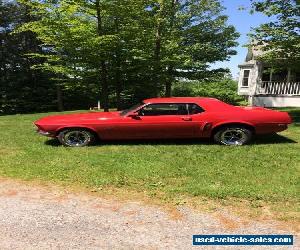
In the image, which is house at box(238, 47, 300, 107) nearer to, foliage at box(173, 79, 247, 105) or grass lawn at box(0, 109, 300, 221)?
foliage at box(173, 79, 247, 105)

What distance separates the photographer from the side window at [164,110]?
9727 mm

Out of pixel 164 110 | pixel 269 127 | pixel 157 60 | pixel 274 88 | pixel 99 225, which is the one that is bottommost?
pixel 99 225

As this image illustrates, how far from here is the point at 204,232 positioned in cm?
486

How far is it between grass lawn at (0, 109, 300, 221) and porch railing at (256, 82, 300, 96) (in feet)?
50.0

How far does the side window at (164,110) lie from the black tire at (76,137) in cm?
151

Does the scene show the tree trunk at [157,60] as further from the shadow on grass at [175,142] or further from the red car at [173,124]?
the red car at [173,124]

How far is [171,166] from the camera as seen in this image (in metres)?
7.75

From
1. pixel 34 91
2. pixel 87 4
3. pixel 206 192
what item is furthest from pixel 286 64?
pixel 34 91

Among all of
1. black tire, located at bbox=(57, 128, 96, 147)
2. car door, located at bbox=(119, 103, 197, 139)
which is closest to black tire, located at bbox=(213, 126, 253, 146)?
car door, located at bbox=(119, 103, 197, 139)

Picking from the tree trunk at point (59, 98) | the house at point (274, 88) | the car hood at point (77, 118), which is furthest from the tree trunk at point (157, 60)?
the tree trunk at point (59, 98)

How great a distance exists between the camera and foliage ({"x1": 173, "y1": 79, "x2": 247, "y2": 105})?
39.5 metres

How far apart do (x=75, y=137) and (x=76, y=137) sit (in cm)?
3

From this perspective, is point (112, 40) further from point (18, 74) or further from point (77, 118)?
point (18, 74)

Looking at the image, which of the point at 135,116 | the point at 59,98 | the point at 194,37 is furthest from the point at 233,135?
the point at 59,98
